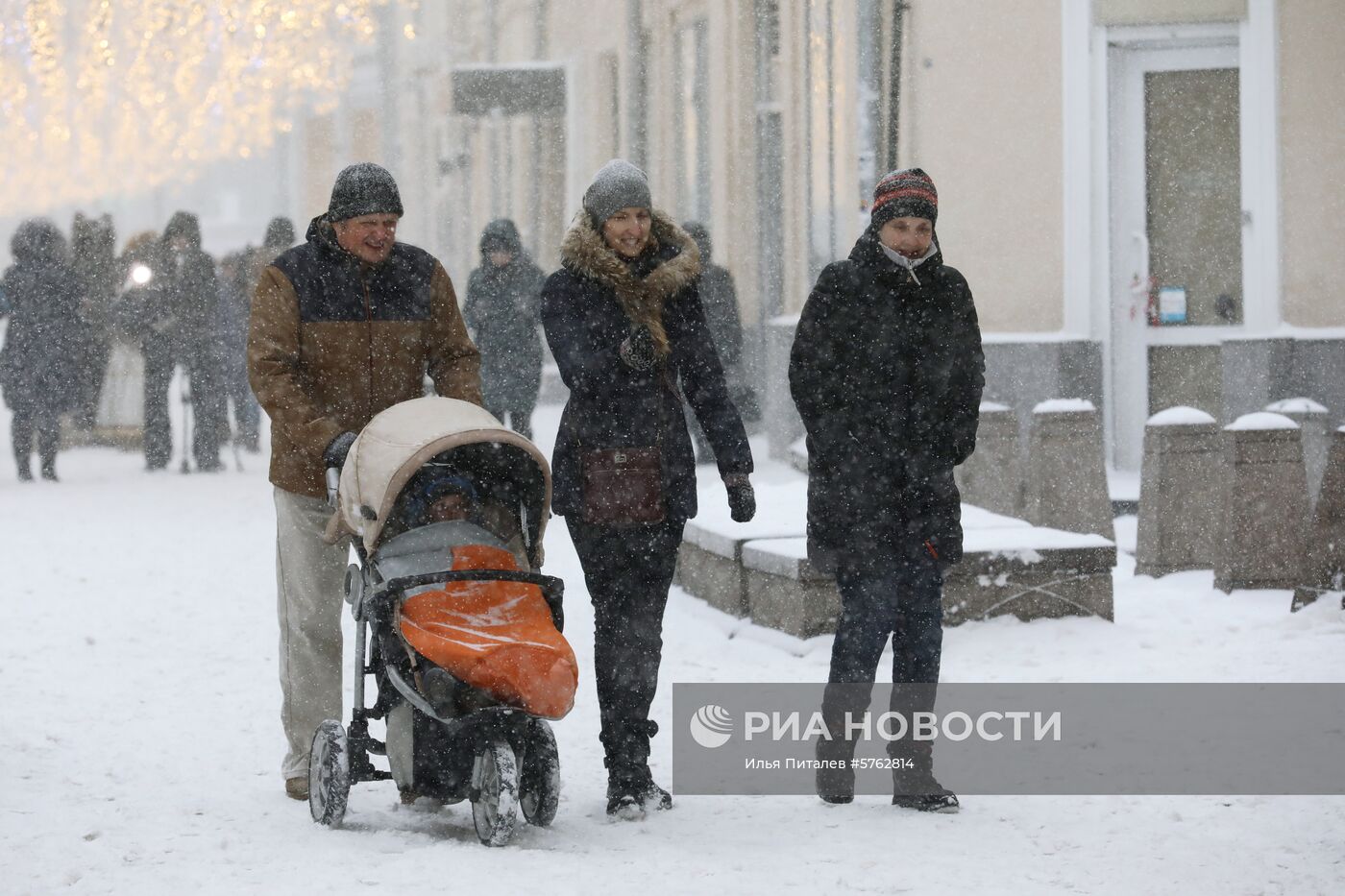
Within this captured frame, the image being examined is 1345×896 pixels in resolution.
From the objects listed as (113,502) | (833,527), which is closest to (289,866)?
(833,527)

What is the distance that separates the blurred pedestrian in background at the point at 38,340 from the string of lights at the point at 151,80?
15.5 feet

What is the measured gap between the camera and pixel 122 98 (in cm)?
4188

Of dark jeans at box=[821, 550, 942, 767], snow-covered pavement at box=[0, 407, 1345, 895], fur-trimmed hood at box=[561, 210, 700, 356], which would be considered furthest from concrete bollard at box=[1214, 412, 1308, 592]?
fur-trimmed hood at box=[561, 210, 700, 356]

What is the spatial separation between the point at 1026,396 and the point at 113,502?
695 centimetres

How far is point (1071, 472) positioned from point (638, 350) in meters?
5.67

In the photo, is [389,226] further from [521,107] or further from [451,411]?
[521,107]

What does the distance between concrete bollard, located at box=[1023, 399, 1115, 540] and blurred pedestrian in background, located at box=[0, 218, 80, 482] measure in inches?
374

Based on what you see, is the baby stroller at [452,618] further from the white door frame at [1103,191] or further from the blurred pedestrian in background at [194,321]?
the blurred pedestrian in background at [194,321]

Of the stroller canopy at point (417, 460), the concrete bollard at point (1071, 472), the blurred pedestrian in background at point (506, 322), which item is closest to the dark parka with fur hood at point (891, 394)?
the stroller canopy at point (417, 460)

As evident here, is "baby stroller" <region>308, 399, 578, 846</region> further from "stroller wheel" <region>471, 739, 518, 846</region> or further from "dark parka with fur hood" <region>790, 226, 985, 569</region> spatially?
"dark parka with fur hood" <region>790, 226, 985, 569</region>

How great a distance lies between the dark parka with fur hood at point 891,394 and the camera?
6180mm

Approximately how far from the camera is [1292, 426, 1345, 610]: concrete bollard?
9234mm

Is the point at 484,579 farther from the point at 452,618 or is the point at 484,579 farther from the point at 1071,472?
the point at 1071,472

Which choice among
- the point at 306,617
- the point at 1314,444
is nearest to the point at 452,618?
the point at 306,617
